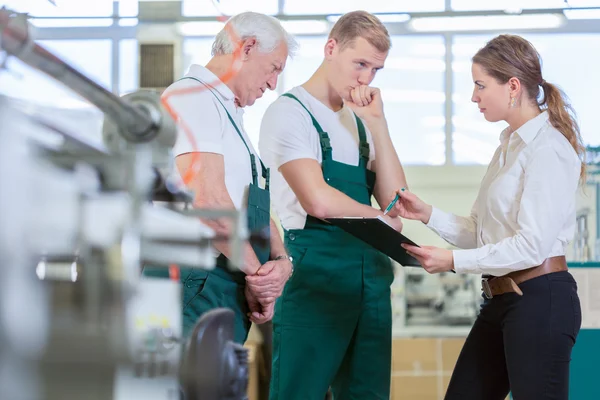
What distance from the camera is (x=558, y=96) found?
2184 millimetres

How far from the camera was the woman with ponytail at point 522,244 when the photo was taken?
199 centimetres

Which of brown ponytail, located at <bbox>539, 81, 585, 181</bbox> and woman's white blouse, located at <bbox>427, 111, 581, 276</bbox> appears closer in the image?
woman's white blouse, located at <bbox>427, 111, 581, 276</bbox>

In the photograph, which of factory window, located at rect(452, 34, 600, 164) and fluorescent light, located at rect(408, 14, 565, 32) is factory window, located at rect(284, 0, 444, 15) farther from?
factory window, located at rect(452, 34, 600, 164)

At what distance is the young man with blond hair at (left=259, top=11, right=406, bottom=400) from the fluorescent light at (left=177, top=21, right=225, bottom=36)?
4.26 metres

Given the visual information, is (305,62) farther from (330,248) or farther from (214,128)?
(214,128)

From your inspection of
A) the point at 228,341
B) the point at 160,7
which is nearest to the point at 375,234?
→ the point at 228,341

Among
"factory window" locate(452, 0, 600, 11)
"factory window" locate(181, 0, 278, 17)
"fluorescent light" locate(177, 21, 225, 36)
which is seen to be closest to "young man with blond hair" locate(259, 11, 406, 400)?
"factory window" locate(181, 0, 278, 17)

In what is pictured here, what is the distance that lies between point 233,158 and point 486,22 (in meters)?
5.16

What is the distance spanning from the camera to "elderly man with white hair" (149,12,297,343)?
1.70 metres

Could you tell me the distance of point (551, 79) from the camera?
6.36 meters

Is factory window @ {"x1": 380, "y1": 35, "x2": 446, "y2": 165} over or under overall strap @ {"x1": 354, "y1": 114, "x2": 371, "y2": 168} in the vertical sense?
over

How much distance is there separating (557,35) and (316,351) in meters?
5.07

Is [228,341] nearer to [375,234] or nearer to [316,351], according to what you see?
[375,234]

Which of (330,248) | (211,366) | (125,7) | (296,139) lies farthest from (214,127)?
(125,7)
